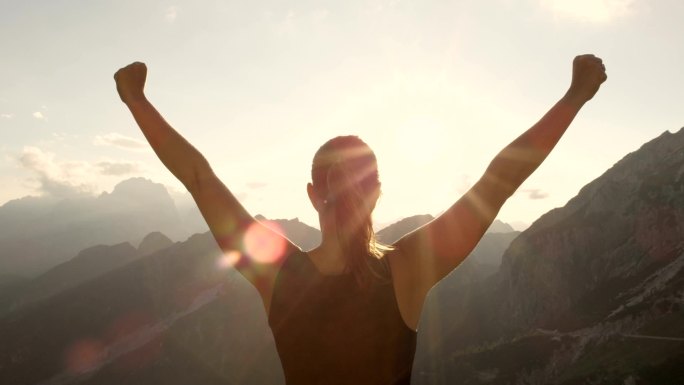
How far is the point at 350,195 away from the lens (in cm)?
289

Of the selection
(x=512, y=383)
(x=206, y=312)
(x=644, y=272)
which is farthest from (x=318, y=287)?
(x=206, y=312)

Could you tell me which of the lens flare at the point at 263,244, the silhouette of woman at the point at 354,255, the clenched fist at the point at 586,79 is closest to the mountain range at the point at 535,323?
the clenched fist at the point at 586,79

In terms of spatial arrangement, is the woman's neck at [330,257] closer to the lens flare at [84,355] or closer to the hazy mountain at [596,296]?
the hazy mountain at [596,296]

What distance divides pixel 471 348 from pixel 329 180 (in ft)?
619

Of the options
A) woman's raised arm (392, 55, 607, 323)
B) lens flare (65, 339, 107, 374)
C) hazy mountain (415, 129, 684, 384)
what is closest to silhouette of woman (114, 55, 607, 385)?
woman's raised arm (392, 55, 607, 323)

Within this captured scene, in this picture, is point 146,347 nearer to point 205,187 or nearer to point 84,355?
point 84,355

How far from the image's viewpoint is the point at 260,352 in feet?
593

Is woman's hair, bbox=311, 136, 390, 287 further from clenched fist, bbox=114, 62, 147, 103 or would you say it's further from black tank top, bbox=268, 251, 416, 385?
clenched fist, bbox=114, 62, 147, 103

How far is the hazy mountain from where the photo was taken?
109 m

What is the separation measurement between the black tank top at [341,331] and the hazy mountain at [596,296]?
107838 mm

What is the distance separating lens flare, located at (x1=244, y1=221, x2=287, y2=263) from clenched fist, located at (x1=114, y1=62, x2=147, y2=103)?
116cm

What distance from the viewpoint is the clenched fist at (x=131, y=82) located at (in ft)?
9.72

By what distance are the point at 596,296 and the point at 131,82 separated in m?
170

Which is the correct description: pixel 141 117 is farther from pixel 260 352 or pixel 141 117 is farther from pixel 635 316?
pixel 260 352
